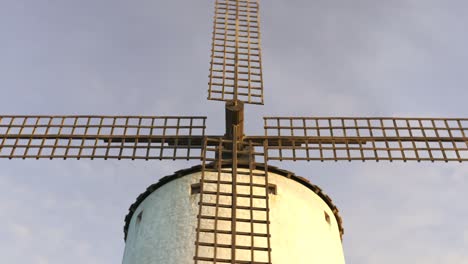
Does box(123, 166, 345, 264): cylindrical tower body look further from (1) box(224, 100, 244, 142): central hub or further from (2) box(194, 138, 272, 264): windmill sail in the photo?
(1) box(224, 100, 244, 142): central hub

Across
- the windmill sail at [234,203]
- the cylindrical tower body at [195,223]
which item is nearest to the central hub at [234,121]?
the windmill sail at [234,203]

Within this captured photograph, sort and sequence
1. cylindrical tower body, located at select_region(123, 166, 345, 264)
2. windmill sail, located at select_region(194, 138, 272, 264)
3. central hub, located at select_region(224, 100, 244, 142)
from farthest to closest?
1. central hub, located at select_region(224, 100, 244, 142)
2. cylindrical tower body, located at select_region(123, 166, 345, 264)
3. windmill sail, located at select_region(194, 138, 272, 264)

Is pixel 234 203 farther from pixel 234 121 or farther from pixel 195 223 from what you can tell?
pixel 234 121

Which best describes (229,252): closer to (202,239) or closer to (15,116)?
(202,239)

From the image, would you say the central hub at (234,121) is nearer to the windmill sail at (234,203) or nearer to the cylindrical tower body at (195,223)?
the windmill sail at (234,203)

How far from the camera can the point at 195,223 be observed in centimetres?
959

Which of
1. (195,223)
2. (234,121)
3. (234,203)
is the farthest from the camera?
(234,121)

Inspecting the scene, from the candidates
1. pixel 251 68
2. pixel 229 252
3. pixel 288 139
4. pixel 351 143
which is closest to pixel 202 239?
pixel 229 252

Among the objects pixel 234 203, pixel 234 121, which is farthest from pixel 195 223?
pixel 234 121

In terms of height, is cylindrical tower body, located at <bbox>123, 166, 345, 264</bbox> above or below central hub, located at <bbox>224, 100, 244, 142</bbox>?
below

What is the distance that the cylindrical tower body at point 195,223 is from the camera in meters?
9.42

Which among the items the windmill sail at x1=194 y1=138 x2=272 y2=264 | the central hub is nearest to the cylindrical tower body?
the windmill sail at x1=194 y1=138 x2=272 y2=264

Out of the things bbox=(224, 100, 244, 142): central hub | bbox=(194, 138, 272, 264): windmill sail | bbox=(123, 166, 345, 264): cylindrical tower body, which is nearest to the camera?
bbox=(194, 138, 272, 264): windmill sail

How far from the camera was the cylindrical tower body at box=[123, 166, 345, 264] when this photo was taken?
9422 millimetres
